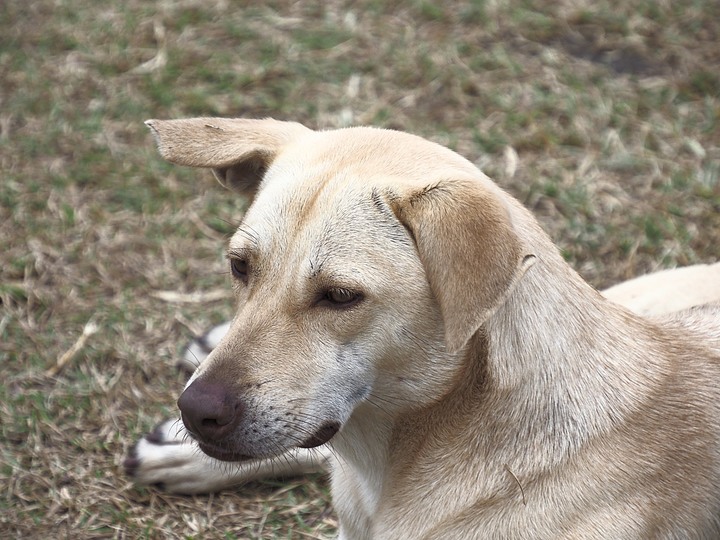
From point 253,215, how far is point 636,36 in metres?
4.67

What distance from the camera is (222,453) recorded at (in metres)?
3.04

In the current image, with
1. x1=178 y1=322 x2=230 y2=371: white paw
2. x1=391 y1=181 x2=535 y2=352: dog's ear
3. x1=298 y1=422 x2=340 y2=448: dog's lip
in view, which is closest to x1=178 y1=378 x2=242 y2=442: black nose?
x1=298 y1=422 x2=340 y2=448: dog's lip

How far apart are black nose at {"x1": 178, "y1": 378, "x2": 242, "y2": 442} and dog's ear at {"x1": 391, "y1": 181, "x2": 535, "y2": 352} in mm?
697

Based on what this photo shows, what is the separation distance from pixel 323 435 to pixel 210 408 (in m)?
0.41

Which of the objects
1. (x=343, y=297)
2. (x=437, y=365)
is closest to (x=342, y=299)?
(x=343, y=297)

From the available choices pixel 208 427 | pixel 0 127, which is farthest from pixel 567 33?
pixel 208 427

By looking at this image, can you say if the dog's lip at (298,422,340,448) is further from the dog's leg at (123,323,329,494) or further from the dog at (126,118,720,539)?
the dog's leg at (123,323,329,494)

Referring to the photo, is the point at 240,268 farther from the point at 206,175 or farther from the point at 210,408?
the point at 206,175

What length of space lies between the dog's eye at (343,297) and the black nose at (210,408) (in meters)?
0.42

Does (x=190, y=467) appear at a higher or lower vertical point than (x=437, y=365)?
lower

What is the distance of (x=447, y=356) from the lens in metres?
3.06

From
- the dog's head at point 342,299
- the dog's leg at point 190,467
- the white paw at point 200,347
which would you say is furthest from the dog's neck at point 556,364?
the white paw at point 200,347

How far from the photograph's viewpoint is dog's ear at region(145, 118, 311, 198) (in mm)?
3379

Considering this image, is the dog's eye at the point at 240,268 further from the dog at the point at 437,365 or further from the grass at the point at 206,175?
the grass at the point at 206,175
